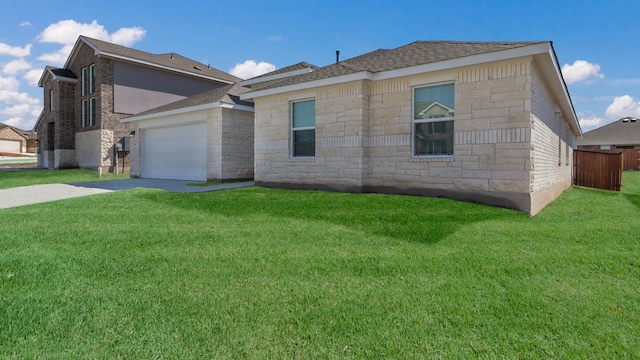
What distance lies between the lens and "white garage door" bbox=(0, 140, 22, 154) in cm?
5347

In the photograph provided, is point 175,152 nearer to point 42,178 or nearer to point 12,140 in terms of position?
point 42,178

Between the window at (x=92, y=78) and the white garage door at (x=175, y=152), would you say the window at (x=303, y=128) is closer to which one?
the white garage door at (x=175, y=152)

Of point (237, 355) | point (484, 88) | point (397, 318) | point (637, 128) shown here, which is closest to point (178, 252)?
point (237, 355)

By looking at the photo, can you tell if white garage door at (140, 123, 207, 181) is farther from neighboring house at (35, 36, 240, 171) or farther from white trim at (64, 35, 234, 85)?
white trim at (64, 35, 234, 85)

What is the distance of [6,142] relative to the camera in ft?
177

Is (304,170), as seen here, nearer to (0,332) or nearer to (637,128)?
(0,332)

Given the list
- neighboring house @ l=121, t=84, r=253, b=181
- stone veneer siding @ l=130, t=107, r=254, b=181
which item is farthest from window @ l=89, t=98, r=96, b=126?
stone veneer siding @ l=130, t=107, r=254, b=181

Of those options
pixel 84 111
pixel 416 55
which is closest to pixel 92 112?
pixel 84 111

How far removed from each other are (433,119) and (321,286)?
588cm

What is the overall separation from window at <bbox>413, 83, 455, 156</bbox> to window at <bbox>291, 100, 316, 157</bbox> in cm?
297

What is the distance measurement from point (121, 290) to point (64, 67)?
93.6 feet

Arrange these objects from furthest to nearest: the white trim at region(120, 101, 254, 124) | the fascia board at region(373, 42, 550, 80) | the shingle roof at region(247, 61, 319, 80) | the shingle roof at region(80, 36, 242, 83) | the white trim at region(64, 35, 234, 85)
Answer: the shingle roof at region(80, 36, 242, 83), the white trim at region(64, 35, 234, 85), the shingle roof at region(247, 61, 319, 80), the white trim at region(120, 101, 254, 124), the fascia board at region(373, 42, 550, 80)

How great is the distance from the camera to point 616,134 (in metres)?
37.6

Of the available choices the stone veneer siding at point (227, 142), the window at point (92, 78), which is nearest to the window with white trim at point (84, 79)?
the window at point (92, 78)
